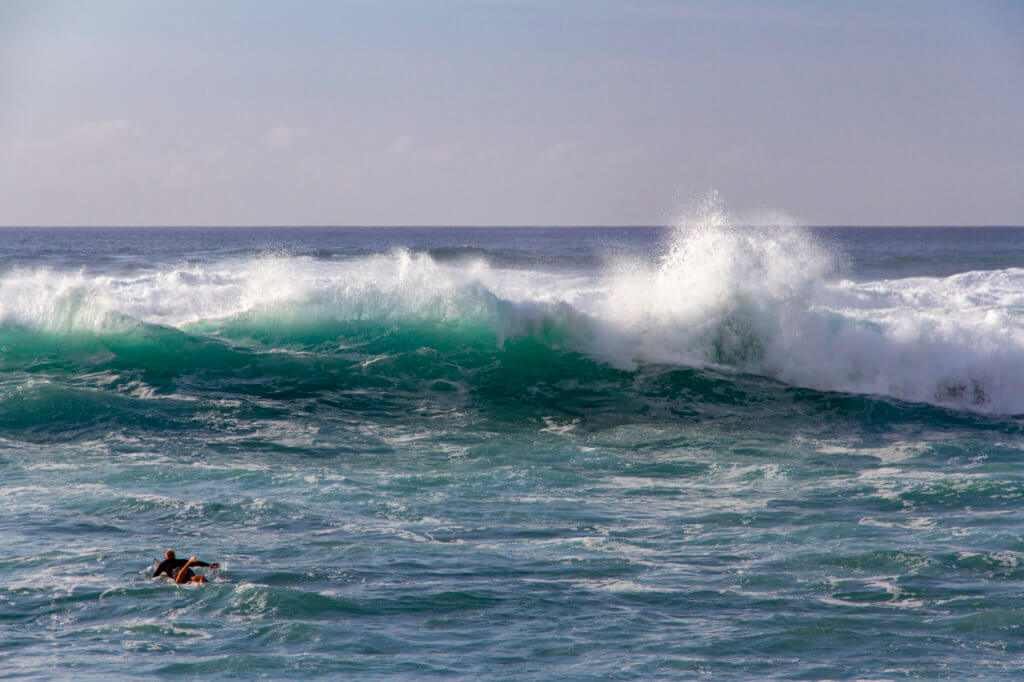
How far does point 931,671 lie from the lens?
646 cm

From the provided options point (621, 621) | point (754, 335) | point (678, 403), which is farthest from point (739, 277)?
point (621, 621)

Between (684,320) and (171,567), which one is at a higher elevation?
(684,320)

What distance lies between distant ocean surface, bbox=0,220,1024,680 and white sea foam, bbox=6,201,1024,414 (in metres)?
0.07

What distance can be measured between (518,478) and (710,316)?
350 inches

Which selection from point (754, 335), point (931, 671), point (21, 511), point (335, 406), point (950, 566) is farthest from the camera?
point (754, 335)

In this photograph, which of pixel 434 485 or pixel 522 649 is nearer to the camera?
pixel 522 649

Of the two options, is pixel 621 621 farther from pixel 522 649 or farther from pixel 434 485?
pixel 434 485

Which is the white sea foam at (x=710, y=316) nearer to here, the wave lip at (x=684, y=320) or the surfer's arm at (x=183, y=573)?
the wave lip at (x=684, y=320)

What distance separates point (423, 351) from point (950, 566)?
11963 mm

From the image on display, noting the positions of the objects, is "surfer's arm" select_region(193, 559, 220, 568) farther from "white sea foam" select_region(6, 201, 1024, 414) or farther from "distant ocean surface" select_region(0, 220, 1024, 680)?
"white sea foam" select_region(6, 201, 1024, 414)

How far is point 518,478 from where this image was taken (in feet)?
38.0

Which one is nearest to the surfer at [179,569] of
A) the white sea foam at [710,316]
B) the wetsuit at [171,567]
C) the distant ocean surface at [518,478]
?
the wetsuit at [171,567]

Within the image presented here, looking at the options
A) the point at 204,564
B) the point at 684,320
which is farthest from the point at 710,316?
the point at 204,564

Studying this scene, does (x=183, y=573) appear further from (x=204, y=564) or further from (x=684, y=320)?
(x=684, y=320)
